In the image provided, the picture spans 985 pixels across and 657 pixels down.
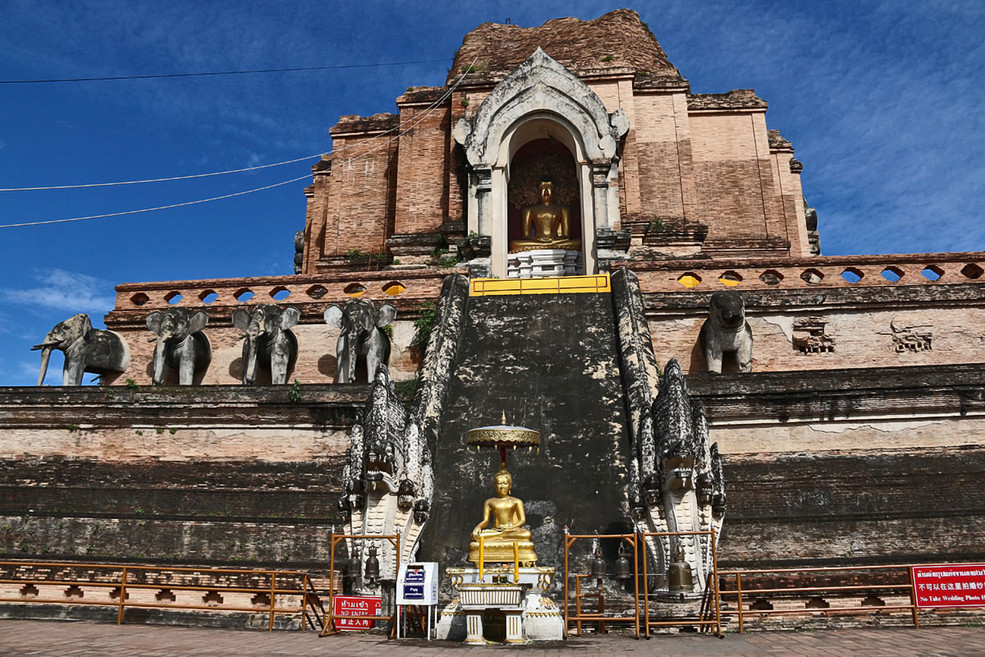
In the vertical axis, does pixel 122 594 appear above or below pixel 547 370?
below

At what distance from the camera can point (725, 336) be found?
14.7 metres

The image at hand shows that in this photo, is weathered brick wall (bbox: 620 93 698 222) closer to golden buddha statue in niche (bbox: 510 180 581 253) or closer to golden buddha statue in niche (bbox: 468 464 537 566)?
golden buddha statue in niche (bbox: 510 180 581 253)

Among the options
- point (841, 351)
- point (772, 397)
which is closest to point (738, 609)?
point (772, 397)

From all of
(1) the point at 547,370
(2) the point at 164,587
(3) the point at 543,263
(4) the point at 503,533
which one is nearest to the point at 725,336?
(1) the point at 547,370

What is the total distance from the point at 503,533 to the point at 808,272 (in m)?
10.5

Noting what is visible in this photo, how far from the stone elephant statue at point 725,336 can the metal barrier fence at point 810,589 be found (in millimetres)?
5980

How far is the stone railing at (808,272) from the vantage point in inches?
642

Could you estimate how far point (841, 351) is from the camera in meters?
15.8

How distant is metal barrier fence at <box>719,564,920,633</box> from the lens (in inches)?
329

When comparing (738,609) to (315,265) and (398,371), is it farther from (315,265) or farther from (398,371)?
(315,265)

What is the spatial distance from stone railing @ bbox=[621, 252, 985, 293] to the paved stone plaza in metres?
9.23

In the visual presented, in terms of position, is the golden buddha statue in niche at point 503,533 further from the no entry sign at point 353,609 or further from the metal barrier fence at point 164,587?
the metal barrier fence at point 164,587

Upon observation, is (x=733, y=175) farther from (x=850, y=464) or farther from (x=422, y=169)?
(x=850, y=464)

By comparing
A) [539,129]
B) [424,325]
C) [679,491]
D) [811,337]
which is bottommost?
[679,491]
